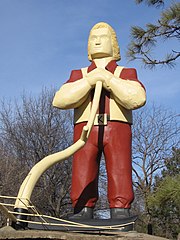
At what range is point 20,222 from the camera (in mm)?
2664

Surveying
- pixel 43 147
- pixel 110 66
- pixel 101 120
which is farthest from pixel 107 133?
pixel 43 147

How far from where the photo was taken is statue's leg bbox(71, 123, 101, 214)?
136 inches

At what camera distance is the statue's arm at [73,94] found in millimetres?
3566

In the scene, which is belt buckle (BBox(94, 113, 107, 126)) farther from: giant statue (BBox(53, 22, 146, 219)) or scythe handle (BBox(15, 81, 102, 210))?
scythe handle (BBox(15, 81, 102, 210))

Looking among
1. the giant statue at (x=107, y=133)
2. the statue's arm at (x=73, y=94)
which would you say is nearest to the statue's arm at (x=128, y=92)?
the giant statue at (x=107, y=133)

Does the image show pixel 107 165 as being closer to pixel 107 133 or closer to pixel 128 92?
pixel 107 133

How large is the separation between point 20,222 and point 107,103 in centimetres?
144

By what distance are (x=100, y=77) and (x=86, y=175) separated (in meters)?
0.88

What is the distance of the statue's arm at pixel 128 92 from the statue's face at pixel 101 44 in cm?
44

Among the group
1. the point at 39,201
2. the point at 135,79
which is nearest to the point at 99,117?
the point at 135,79

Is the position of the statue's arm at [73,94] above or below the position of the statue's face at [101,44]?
below

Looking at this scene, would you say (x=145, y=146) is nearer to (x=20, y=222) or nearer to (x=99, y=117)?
(x=99, y=117)

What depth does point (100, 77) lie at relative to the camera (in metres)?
3.52

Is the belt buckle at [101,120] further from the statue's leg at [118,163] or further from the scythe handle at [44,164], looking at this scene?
the scythe handle at [44,164]
